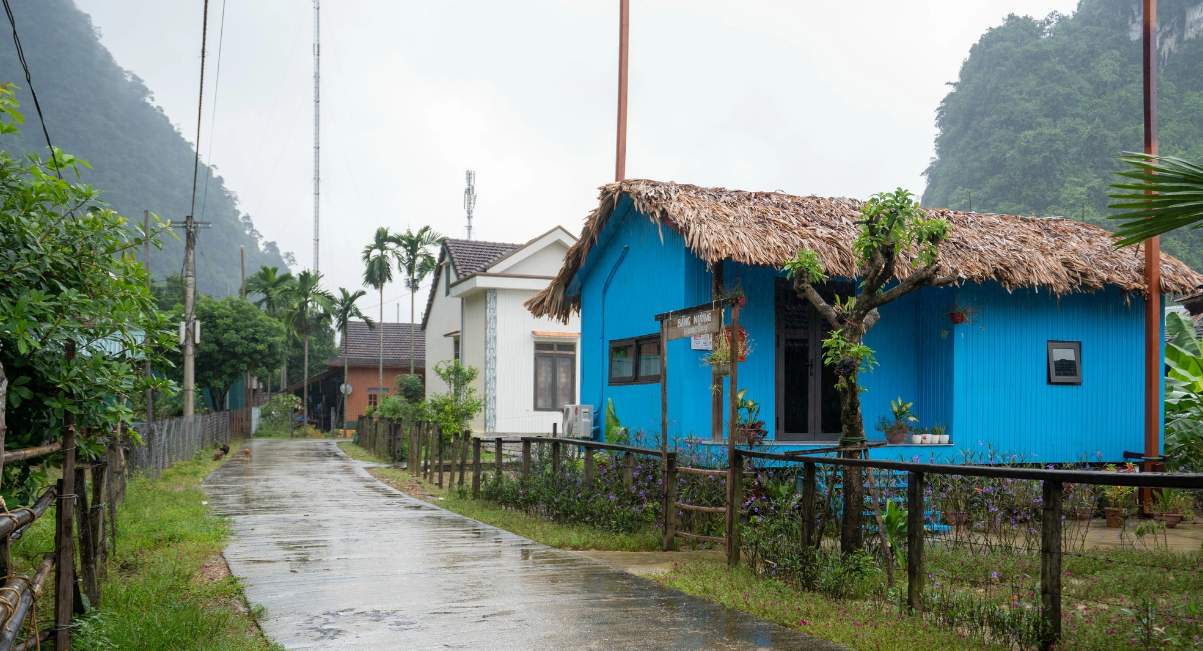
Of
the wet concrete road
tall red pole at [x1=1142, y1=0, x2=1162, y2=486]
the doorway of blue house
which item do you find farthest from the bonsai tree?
tall red pole at [x1=1142, y1=0, x2=1162, y2=486]

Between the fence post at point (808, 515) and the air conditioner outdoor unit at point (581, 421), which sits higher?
the air conditioner outdoor unit at point (581, 421)

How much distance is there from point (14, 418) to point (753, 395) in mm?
8268

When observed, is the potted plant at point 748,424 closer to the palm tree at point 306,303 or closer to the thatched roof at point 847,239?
the thatched roof at point 847,239

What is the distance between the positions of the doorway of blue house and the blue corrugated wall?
203 millimetres

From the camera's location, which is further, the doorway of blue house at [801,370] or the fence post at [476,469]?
the fence post at [476,469]

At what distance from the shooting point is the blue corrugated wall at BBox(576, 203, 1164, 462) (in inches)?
461

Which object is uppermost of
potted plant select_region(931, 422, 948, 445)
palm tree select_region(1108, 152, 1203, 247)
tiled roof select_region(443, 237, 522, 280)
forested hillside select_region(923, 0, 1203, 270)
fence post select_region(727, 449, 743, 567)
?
forested hillside select_region(923, 0, 1203, 270)

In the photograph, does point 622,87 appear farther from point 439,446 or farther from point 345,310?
point 345,310

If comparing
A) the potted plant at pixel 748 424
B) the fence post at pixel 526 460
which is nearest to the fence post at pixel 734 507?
the potted plant at pixel 748 424

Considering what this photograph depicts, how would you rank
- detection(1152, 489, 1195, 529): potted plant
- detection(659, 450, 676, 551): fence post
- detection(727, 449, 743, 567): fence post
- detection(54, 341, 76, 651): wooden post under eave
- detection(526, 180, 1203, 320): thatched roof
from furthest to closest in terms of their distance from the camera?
detection(526, 180, 1203, 320): thatched roof, detection(1152, 489, 1195, 529): potted plant, detection(659, 450, 676, 551): fence post, detection(727, 449, 743, 567): fence post, detection(54, 341, 76, 651): wooden post under eave

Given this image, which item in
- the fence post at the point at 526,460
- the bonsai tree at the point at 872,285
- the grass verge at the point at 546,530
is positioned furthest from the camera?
the fence post at the point at 526,460

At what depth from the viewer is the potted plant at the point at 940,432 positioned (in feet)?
38.2

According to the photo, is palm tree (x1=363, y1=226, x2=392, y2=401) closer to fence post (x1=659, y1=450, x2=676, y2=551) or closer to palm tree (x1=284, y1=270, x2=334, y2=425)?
palm tree (x1=284, y1=270, x2=334, y2=425)

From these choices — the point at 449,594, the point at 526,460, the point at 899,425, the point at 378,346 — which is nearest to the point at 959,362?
the point at 899,425
